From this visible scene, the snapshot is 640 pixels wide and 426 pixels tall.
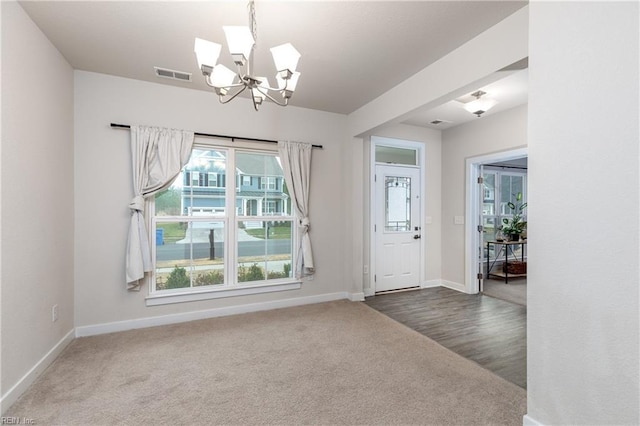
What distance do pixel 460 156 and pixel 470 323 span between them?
2.68m

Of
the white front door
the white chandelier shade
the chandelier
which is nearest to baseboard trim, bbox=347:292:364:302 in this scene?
the white front door

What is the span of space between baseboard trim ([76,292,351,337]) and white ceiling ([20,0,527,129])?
2.69 meters

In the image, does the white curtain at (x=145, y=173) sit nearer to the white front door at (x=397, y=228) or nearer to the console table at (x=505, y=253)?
the white front door at (x=397, y=228)

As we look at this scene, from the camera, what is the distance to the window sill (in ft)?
11.0

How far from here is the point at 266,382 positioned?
2.20 metres

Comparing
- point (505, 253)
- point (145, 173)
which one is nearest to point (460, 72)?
point (145, 173)

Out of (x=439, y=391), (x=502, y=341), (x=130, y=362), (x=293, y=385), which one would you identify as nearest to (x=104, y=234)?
(x=130, y=362)

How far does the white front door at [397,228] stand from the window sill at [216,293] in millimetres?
1497

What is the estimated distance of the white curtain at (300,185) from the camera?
3885 mm

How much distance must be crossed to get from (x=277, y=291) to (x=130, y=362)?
5.90 ft

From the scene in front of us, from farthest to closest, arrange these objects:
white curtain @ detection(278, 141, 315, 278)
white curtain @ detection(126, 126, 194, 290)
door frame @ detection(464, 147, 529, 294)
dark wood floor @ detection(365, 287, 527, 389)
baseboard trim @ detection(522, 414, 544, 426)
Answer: door frame @ detection(464, 147, 529, 294), white curtain @ detection(278, 141, 315, 278), white curtain @ detection(126, 126, 194, 290), dark wood floor @ detection(365, 287, 527, 389), baseboard trim @ detection(522, 414, 544, 426)

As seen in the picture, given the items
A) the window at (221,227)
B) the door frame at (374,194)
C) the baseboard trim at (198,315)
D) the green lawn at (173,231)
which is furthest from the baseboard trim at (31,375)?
the door frame at (374,194)

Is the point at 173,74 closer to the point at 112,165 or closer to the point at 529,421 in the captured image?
the point at 112,165

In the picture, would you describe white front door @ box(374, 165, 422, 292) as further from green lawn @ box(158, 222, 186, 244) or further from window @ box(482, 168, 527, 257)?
green lawn @ box(158, 222, 186, 244)
